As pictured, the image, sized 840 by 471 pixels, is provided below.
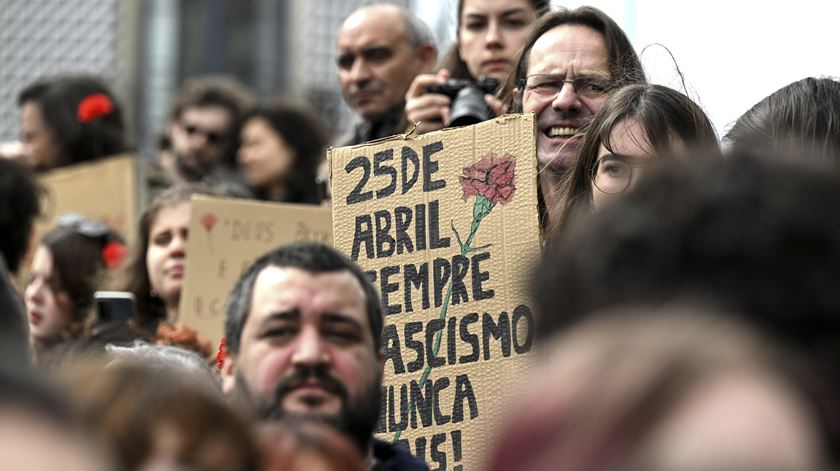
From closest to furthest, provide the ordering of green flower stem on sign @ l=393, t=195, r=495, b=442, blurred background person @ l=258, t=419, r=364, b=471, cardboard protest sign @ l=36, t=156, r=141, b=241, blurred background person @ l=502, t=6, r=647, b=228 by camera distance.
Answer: blurred background person @ l=258, t=419, r=364, b=471, green flower stem on sign @ l=393, t=195, r=495, b=442, blurred background person @ l=502, t=6, r=647, b=228, cardboard protest sign @ l=36, t=156, r=141, b=241

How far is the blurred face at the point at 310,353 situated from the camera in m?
3.11

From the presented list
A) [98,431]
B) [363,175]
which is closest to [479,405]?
[363,175]

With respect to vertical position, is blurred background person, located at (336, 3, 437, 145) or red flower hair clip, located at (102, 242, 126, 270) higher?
blurred background person, located at (336, 3, 437, 145)

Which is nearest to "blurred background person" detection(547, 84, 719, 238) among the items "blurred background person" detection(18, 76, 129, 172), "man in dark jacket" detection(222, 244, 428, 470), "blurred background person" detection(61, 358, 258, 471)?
"man in dark jacket" detection(222, 244, 428, 470)

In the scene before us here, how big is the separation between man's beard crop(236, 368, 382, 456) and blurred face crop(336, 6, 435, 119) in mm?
2899

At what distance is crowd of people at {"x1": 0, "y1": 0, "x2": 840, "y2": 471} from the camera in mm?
1524

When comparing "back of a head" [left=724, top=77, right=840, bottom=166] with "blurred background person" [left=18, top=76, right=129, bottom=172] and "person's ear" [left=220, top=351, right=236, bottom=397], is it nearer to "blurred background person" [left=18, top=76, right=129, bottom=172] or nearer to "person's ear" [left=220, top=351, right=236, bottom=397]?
"person's ear" [left=220, top=351, right=236, bottom=397]

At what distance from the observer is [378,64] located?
6082mm

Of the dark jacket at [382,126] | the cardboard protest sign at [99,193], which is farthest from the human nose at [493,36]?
the cardboard protest sign at [99,193]

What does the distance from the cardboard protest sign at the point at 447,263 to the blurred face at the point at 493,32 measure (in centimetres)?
115

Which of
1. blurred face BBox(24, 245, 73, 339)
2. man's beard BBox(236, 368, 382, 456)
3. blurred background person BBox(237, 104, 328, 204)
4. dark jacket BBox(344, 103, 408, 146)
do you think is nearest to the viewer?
man's beard BBox(236, 368, 382, 456)

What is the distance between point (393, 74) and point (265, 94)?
63.8 ft

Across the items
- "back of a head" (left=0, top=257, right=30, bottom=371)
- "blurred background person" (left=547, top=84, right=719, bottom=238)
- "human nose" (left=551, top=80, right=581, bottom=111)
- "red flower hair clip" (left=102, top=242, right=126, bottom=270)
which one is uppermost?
"human nose" (left=551, top=80, right=581, bottom=111)

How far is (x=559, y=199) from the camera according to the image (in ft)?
14.1
